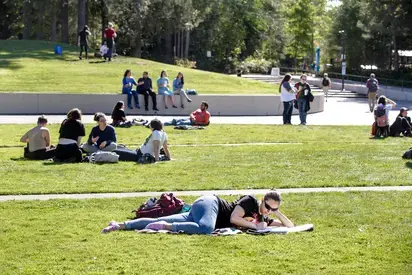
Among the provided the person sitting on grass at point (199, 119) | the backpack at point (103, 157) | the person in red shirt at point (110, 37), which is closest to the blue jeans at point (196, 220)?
the backpack at point (103, 157)

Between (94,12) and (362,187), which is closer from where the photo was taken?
(362,187)

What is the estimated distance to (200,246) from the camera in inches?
331

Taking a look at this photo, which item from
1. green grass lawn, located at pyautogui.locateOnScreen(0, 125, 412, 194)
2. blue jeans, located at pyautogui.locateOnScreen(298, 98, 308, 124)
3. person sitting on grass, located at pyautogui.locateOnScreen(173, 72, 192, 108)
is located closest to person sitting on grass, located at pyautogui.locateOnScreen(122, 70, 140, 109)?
person sitting on grass, located at pyautogui.locateOnScreen(173, 72, 192, 108)

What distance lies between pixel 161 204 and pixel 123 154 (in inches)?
225

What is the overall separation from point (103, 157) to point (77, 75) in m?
19.7

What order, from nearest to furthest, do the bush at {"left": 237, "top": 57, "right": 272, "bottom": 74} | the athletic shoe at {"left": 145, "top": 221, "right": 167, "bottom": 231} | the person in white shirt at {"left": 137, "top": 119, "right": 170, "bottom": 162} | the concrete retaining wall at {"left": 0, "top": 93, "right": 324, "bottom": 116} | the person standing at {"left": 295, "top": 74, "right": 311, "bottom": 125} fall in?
the athletic shoe at {"left": 145, "top": 221, "right": 167, "bottom": 231} < the person in white shirt at {"left": 137, "top": 119, "right": 170, "bottom": 162} < the person standing at {"left": 295, "top": 74, "right": 311, "bottom": 125} < the concrete retaining wall at {"left": 0, "top": 93, "right": 324, "bottom": 116} < the bush at {"left": 237, "top": 57, "right": 272, "bottom": 74}

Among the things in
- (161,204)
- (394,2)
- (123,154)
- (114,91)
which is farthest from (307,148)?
(394,2)

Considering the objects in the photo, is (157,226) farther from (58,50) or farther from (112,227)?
(58,50)

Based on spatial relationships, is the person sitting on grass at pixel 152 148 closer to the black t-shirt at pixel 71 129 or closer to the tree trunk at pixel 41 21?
the black t-shirt at pixel 71 129

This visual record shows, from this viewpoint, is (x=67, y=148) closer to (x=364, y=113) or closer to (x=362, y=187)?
(x=362, y=187)

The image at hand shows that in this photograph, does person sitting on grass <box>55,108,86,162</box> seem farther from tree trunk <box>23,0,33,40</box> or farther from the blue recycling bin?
tree trunk <box>23,0,33,40</box>

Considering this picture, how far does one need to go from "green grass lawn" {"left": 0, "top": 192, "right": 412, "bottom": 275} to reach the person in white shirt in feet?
12.9

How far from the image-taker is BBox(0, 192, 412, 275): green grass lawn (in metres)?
7.60

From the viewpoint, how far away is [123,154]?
15.3m
